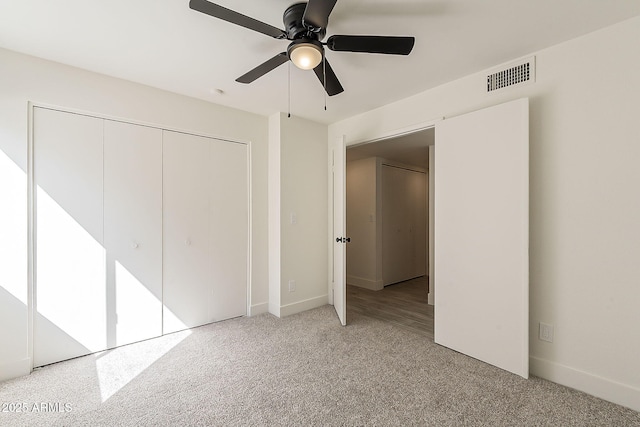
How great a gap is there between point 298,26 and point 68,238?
8.14 ft

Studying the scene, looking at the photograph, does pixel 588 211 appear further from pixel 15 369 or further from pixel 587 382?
pixel 15 369

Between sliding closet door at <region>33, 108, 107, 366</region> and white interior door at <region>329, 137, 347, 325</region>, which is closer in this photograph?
sliding closet door at <region>33, 108, 107, 366</region>

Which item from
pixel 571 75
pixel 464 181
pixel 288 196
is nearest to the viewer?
pixel 571 75

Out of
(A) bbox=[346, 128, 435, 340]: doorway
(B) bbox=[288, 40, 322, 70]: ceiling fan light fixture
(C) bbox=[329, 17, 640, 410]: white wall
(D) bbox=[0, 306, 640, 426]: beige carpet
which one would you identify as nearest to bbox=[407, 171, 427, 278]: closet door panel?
(A) bbox=[346, 128, 435, 340]: doorway

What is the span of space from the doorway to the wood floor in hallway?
1 centimetres

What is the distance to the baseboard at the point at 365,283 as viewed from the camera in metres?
4.68

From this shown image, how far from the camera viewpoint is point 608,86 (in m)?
1.89

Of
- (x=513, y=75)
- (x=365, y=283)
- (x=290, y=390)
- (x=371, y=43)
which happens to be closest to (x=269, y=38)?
(x=371, y=43)

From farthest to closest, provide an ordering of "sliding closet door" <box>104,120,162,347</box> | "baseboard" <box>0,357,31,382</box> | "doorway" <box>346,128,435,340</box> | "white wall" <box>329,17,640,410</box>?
"doorway" <box>346,128,435,340</box> < "sliding closet door" <box>104,120,162,347</box> < "baseboard" <box>0,357,31,382</box> < "white wall" <box>329,17,640,410</box>

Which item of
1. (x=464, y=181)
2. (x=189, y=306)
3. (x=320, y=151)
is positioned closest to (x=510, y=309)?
(x=464, y=181)

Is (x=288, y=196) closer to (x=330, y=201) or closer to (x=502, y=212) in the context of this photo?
(x=330, y=201)

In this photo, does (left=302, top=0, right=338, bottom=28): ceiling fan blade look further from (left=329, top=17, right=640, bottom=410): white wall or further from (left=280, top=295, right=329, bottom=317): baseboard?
(left=280, top=295, right=329, bottom=317): baseboard

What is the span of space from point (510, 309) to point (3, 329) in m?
3.82

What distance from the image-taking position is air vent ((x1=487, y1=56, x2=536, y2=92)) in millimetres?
2199
